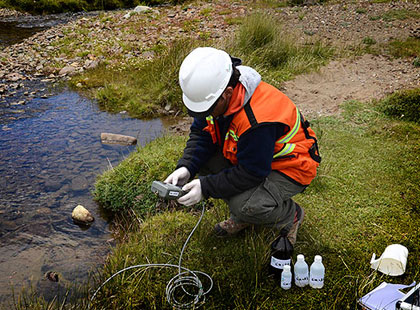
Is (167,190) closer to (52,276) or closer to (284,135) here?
(284,135)

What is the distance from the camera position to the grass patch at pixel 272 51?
7633 millimetres

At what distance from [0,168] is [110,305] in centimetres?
337

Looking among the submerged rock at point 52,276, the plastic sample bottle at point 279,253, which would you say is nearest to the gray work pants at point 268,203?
the plastic sample bottle at point 279,253

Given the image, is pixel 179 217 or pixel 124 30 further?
pixel 124 30

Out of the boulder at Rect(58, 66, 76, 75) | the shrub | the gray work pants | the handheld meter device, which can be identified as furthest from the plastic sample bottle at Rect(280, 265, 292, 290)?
the boulder at Rect(58, 66, 76, 75)

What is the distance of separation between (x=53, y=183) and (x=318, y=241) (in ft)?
10.9

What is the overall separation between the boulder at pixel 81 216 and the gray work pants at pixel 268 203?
186 centimetres

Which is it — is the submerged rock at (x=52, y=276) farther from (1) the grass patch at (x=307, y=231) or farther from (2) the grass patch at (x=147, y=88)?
(2) the grass patch at (x=147, y=88)

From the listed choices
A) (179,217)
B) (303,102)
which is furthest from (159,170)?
(303,102)

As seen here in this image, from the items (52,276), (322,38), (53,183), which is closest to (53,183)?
(53,183)

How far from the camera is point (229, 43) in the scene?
800cm

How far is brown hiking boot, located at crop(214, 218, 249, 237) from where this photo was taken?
11.1ft

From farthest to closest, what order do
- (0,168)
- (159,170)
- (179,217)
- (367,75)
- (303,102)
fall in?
1. (367,75)
2. (303,102)
3. (0,168)
4. (159,170)
5. (179,217)

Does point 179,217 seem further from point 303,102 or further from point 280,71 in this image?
point 280,71
